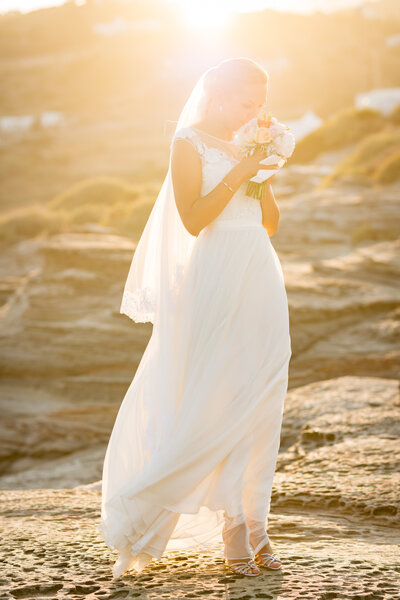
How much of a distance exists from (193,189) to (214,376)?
0.83 metres

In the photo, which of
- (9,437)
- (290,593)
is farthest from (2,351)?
(290,593)

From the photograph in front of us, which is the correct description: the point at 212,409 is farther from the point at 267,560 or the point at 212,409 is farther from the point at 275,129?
the point at 275,129

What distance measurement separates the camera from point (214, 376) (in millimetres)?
3551

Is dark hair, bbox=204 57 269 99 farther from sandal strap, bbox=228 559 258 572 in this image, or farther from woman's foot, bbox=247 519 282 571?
sandal strap, bbox=228 559 258 572

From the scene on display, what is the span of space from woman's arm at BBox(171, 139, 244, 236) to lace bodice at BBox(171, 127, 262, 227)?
0.03 m

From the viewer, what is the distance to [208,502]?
11.7 ft

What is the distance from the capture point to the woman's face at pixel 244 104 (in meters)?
3.64

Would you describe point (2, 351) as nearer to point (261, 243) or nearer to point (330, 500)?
point (330, 500)

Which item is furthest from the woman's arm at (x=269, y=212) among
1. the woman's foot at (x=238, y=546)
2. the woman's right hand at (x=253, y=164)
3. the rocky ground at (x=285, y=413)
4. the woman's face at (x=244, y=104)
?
the rocky ground at (x=285, y=413)

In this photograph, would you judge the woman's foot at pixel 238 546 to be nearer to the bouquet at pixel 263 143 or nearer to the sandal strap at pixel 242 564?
the sandal strap at pixel 242 564

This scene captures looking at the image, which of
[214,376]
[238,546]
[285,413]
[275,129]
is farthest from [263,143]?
[285,413]

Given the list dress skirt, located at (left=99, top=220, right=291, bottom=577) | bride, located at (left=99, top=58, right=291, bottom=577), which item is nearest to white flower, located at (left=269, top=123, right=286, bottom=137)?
bride, located at (left=99, top=58, right=291, bottom=577)

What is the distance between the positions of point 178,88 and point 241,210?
3102 inches

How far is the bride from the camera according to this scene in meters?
3.54
